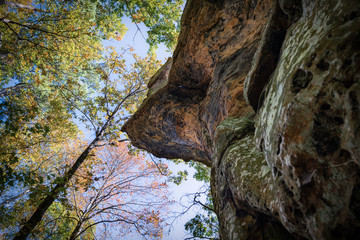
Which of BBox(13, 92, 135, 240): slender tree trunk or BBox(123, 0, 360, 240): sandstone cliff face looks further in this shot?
BBox(13, 92, 135, 240): slender tree trunk

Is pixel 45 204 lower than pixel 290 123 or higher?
higher

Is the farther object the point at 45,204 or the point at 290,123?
the point at 45,204

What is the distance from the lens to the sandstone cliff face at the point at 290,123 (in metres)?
1.40

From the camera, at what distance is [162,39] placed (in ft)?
35.3

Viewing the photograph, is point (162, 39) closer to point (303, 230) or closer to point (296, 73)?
point (296, 73)

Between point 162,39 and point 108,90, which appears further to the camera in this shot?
point 108,90

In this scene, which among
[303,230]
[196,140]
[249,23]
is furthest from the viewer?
[196,140]

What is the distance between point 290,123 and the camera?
5.81 feet

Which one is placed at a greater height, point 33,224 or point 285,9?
point 285,9

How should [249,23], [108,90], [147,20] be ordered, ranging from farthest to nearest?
[108,90], [147,20], [249,23]

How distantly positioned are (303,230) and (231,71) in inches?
206

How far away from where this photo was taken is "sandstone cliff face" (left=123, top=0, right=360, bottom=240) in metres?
1.40

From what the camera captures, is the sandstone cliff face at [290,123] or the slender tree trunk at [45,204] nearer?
the sandstone cliff face at [290,123]

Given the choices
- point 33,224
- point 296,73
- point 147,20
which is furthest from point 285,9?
point 33,224
